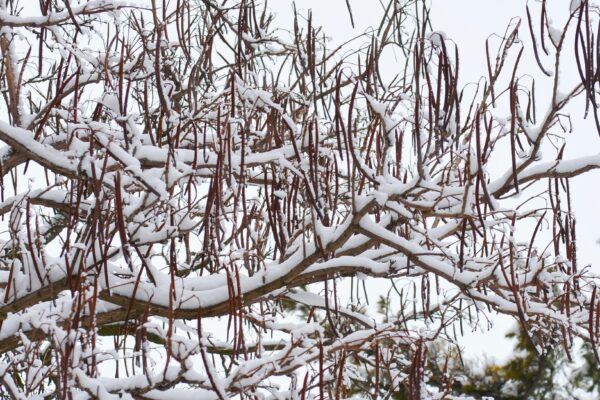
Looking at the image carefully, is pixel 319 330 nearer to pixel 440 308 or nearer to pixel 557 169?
pixel 557 169

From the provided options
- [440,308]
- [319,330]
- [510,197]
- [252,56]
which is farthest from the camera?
[440,308]

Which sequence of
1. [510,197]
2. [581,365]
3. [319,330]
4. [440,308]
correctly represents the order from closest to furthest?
1. [319,330]
2. [510,197]
3. [440,308]
4. [581,365]

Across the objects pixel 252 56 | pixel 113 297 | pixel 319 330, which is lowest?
pixel 319 330

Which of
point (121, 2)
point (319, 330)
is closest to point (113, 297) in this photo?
point (319, 330)

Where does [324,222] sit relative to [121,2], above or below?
below

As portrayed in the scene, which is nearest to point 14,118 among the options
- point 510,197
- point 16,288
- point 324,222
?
point 16,288

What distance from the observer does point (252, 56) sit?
370 cm

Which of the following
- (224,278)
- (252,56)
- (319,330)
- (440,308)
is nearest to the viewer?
(319,330)

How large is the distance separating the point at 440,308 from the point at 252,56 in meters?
1.50

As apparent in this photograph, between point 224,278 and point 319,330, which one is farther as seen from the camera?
point 224,278

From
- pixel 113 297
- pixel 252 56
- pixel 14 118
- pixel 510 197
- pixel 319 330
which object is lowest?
pixel 319 330

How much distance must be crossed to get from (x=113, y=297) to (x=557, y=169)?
1.51 metres

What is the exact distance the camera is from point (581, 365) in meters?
10.3

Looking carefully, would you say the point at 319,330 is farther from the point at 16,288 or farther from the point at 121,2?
the point at 121,2
